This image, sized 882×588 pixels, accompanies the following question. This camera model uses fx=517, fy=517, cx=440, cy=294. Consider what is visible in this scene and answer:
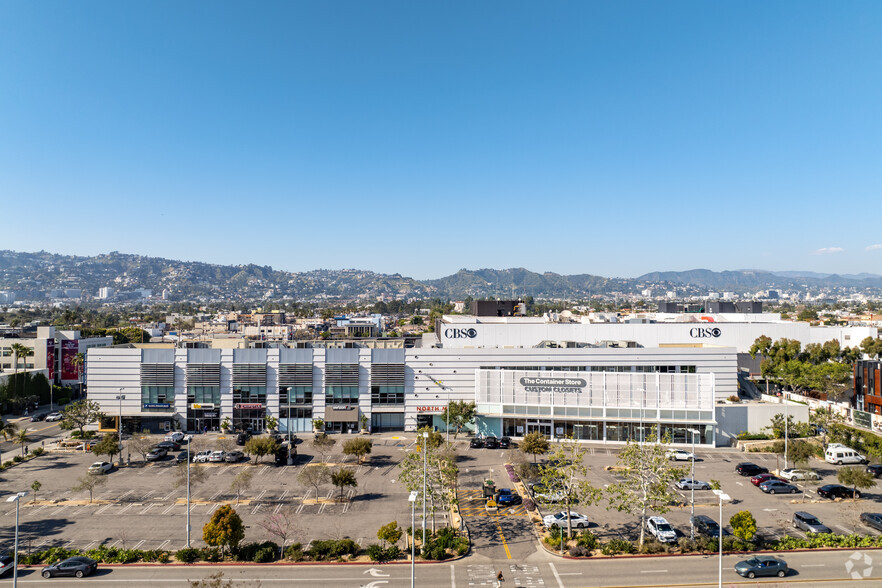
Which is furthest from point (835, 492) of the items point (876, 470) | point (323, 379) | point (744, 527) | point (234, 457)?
point (234, 457)

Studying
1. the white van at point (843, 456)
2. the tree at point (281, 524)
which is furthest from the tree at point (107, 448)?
the white van at point (843, 456)

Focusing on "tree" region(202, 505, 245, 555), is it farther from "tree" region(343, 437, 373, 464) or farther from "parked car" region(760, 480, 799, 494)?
"parked car" region(760, 480, 799, 494)

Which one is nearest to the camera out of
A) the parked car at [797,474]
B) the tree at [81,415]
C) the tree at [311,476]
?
the tree at [311,476]

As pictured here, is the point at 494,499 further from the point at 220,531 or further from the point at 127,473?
the point at 127,473

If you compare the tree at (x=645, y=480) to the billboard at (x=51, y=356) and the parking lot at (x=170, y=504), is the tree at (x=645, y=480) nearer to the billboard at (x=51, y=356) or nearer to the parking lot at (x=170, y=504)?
the parking lot at (x=170, y=504)

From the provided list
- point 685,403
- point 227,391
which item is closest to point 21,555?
point 227,391
